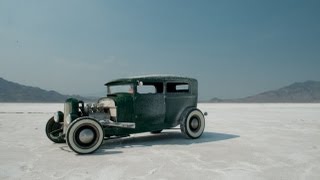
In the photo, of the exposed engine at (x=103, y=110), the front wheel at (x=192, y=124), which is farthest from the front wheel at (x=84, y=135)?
the front wheel at (x=192, y=124)

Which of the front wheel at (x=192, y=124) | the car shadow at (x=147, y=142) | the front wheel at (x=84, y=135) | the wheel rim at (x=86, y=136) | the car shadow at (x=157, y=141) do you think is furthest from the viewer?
the front wheel at (x=192, y=124)

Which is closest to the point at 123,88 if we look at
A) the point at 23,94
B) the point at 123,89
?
the point at 123,89

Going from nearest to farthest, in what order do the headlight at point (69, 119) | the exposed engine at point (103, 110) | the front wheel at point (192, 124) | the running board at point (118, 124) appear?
the headlight at point (69, 119) < the running board at point (118, 124) < the exposed engine at point (103, 110) < the front wheel at point (192, 124)

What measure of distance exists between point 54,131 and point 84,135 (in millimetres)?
1999

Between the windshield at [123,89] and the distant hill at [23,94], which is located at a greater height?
the distant hill at [23,94]

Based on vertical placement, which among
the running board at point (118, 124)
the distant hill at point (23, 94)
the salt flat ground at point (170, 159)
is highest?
the distant hill at point (23, 94)

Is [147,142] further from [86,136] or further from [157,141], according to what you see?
[86,136]

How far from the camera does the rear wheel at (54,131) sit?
28.6 ft

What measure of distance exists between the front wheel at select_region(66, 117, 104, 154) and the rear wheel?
4.14ft

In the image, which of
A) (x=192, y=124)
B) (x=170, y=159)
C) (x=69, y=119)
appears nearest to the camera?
(x=170, y=159)

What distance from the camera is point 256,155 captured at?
6.71m

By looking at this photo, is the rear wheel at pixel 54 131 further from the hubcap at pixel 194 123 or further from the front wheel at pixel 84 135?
the hubcap at pixel 194 123

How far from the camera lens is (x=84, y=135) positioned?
23.7 feet

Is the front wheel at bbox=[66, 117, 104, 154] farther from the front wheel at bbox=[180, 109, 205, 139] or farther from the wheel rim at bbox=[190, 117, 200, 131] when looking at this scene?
the wheel rim at bbox=[190, 117, 200, 131]
